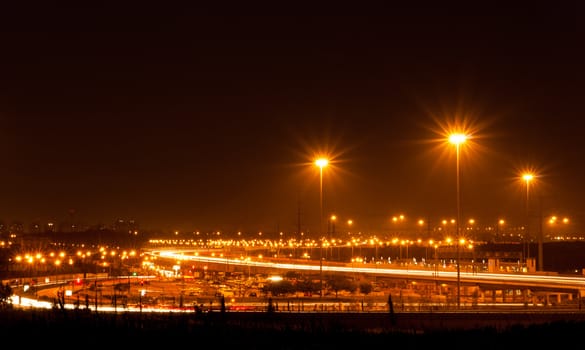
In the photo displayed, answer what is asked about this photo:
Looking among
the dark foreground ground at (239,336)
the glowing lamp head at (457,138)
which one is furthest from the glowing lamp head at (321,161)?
the dark foreground ground at (239,336)

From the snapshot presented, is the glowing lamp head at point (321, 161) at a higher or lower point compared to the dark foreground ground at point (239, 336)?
higher

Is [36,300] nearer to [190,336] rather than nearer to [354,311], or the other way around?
[354,311]

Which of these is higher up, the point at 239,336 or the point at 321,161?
the point at 321,161

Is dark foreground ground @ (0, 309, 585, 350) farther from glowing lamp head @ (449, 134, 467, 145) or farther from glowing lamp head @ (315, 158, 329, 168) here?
glowing lamp head @ (315, 158, 329, 168)

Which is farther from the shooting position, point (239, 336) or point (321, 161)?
point (321, 161)

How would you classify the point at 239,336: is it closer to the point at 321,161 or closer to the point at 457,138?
the point at 457,138

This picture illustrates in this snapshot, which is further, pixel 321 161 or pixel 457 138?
pixel 321 161

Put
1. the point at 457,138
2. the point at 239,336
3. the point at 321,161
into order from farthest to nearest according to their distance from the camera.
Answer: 1. the point at 321,161
2. the point at 457,138
3. the point at 239,336

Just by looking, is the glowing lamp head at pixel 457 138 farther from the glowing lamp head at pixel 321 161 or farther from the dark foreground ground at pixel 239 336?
the dark foreground ground at pixel 239 336

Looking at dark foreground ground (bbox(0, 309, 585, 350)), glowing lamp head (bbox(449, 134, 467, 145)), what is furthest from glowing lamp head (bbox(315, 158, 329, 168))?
dark foreground ground (bbox(0, 309, 585, 350))

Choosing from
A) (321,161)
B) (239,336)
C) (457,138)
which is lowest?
(239,336)

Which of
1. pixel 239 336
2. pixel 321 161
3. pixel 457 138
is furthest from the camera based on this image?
pixel 321 161

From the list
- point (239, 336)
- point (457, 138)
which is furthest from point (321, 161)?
point (239, 336)

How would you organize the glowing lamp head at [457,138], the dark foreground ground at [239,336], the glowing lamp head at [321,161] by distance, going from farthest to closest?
the glowing lamp head at [321,161] → the glowing lamp head at [457,138] → the dark foreground ground at [239,336]
